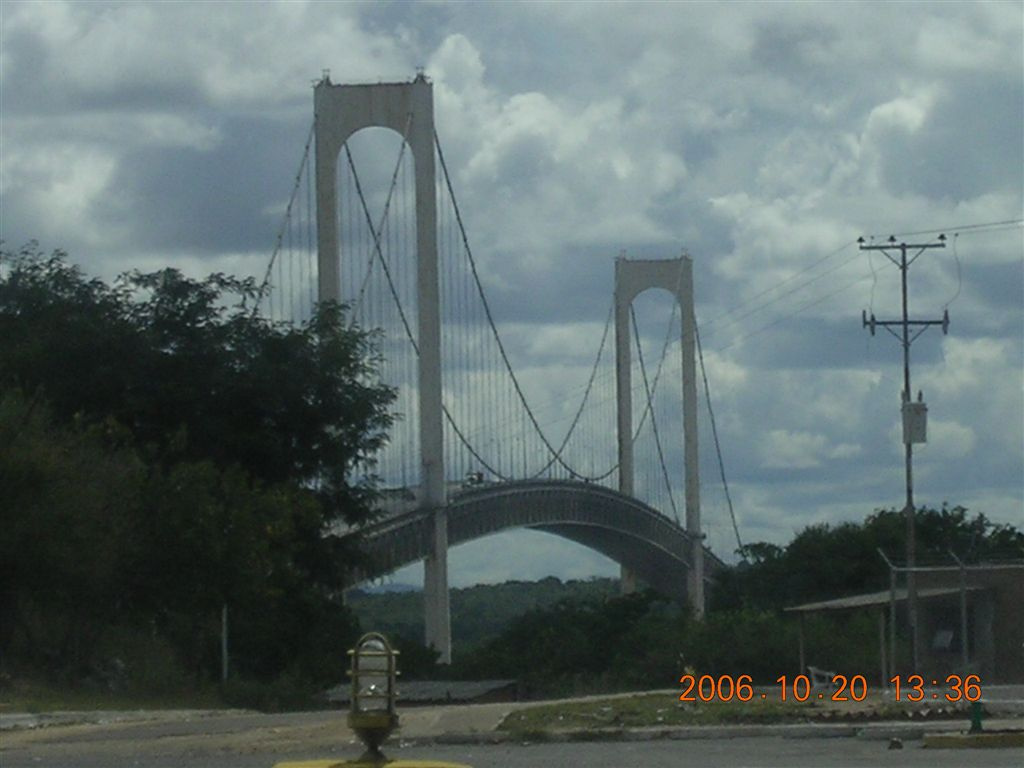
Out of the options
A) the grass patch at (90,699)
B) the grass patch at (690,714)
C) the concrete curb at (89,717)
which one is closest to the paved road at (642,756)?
→ the grass patch at (690,714)

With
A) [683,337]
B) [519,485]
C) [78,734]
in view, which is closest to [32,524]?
[78,734]

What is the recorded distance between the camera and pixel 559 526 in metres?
61.9

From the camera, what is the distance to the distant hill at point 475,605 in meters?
64.6

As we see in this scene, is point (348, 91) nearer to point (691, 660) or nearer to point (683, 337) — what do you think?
point (691, 660)

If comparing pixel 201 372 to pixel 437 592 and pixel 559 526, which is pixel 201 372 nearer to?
pixel 437 592

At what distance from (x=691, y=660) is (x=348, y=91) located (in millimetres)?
23312

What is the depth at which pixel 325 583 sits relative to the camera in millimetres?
40656

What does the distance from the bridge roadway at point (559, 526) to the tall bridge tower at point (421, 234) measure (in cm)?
90

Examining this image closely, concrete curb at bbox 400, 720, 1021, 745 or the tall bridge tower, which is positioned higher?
the tall bridge tower

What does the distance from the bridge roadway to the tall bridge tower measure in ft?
2.96

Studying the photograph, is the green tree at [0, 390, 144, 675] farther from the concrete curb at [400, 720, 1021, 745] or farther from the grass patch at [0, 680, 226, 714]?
the concrete curb at [400, 720, 1021, 745]

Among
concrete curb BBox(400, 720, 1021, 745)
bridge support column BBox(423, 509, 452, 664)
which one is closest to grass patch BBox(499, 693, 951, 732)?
concrete curb BBox(400, 720, 1021, 745)
